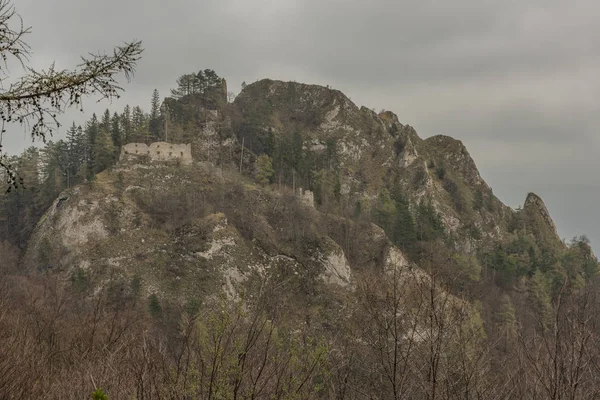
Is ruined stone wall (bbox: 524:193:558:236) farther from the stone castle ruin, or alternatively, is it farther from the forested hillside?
the stone castle ruin

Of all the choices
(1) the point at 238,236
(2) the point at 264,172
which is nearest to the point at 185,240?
(1) the point at 238,236

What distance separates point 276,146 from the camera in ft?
318

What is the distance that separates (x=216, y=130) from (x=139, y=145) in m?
24.1

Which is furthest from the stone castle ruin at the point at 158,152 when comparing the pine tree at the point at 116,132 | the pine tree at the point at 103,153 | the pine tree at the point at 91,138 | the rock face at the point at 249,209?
the pine tree at the point at 91,138

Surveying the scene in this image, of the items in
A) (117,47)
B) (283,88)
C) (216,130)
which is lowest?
(117,47)

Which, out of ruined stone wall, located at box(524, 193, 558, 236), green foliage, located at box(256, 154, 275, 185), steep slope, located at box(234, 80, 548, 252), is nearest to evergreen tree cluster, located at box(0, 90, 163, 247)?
green foliage, located at box(256, 154, 275, 185)

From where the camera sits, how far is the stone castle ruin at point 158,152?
231 ft

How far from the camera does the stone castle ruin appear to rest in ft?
231

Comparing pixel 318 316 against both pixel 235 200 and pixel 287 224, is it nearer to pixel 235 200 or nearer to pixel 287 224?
pixel 287 224

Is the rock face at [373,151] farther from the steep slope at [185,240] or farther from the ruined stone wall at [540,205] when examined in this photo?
the steep slope at [185,240]

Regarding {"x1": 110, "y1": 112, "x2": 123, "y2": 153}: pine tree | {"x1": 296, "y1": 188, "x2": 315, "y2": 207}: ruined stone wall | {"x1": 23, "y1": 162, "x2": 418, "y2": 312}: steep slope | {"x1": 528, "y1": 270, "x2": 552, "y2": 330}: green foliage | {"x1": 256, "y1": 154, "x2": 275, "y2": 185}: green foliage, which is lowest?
{"x1": 528, "y1": 270, "x2": 552, "y2": 330}: green foliage

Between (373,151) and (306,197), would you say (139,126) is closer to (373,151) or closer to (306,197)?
(306,197)

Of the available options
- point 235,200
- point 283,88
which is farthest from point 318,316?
point 283,88

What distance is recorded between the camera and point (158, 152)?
72062mm
